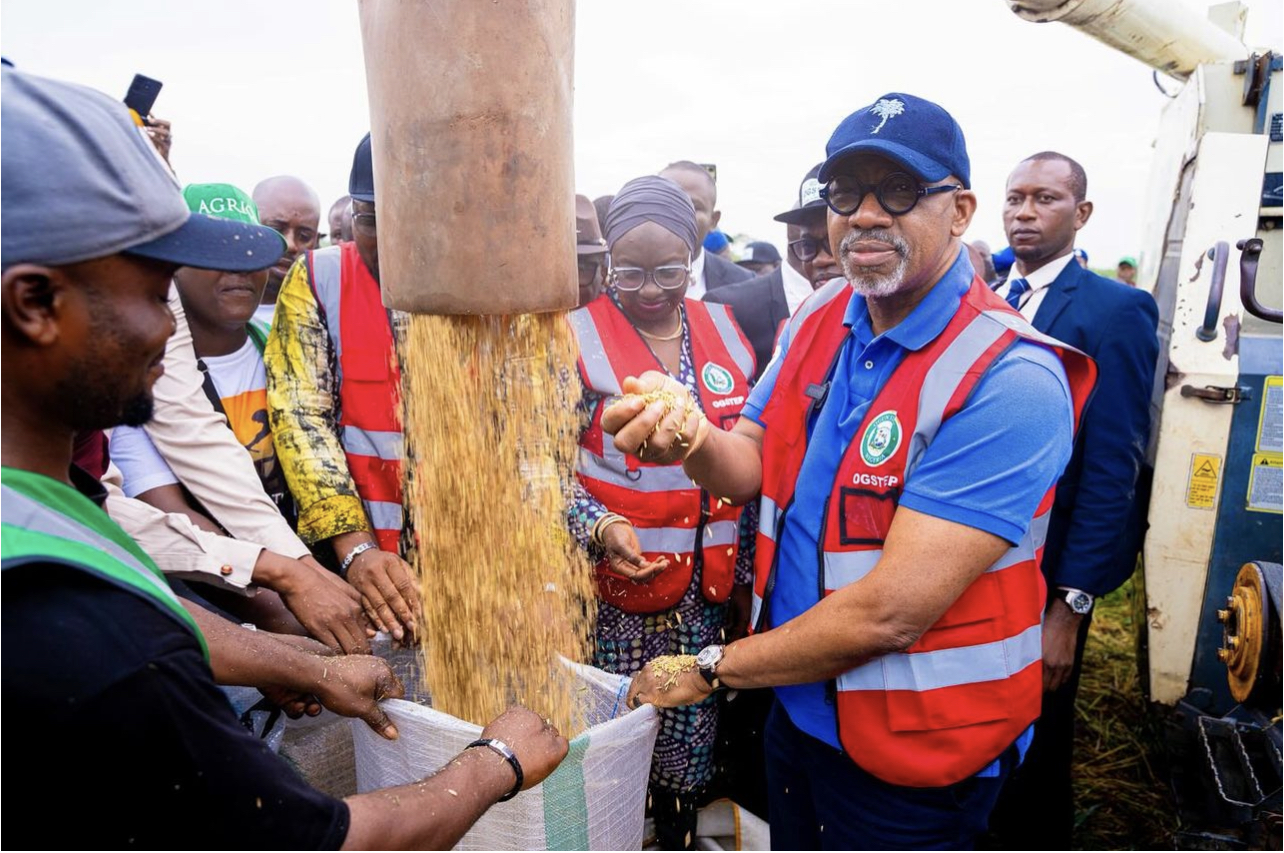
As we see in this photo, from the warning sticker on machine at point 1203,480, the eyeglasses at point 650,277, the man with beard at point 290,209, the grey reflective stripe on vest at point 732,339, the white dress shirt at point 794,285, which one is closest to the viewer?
the eyeglasses at point 650,277

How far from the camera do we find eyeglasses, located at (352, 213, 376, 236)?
248cm

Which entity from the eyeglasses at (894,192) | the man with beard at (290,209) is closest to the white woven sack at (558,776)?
the eyeglasses at (894,192)

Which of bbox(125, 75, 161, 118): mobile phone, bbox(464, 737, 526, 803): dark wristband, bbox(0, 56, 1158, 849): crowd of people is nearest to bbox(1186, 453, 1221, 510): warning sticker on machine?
bbox(0, 56, 1158, 849): crowd of people

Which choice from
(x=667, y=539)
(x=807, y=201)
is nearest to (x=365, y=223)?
(x=667, y=539)

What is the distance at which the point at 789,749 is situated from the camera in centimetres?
214

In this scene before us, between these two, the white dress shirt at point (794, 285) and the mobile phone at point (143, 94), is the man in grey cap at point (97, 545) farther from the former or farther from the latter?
the white dress shirt at point (794, 285)

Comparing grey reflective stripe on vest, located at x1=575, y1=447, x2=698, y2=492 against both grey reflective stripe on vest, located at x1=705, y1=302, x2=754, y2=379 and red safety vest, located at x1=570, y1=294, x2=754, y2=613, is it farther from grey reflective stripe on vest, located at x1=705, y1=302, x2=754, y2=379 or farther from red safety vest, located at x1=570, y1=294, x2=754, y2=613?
grey reflective stripe on vest, located at x1=705, y1=302, x2=754, y2=379

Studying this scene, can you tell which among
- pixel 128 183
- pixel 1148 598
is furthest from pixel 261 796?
pixel 1148 598

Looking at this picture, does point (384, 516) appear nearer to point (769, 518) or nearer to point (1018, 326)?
point (769, 518)

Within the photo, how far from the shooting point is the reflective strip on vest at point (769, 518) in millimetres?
2077

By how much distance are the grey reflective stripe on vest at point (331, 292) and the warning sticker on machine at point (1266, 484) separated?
3136 mm

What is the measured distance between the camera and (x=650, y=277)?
9.05 feet

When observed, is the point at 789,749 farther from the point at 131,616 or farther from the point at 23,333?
the point at 23,333

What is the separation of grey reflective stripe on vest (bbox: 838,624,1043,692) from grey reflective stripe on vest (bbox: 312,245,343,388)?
172 cm
